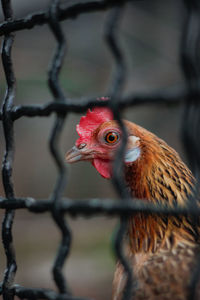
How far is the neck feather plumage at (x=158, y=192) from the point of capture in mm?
1493

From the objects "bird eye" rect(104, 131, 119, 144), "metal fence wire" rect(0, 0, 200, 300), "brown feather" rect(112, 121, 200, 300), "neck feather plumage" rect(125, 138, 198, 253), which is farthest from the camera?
"bird eye" rect(104, 131, 119, 144)

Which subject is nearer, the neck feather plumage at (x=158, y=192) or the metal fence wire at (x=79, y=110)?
the metal fence wire at (x=79, y=110)

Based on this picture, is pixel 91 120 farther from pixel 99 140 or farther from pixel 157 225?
pixel 157 225

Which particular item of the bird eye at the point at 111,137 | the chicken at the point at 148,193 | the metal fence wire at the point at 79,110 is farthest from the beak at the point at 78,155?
the metal fence wire at the point at 79,110

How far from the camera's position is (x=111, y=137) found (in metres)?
1.69

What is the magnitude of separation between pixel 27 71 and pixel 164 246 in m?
3.95

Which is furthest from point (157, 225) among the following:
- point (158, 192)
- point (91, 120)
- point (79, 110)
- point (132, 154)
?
point (79, 110)

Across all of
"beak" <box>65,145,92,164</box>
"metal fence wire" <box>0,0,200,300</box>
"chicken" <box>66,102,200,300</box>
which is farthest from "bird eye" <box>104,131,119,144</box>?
"metal fence wire" <box>0,0,200,300</box>

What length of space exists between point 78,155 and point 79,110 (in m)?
0.96

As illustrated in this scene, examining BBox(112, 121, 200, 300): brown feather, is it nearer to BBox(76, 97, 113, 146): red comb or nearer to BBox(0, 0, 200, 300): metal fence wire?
BBox(76, 97, 113, 146): red comb

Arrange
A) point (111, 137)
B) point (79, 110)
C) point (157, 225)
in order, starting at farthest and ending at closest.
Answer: point (111, 137)
point (157, 225)
point (79, 110)

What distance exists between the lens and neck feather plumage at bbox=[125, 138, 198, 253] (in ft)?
4.90

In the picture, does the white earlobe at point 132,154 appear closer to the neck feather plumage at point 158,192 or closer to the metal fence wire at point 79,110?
the neck feather plumage at point 158,192

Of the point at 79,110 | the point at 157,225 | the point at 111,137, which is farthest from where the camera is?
the point at 111,137
